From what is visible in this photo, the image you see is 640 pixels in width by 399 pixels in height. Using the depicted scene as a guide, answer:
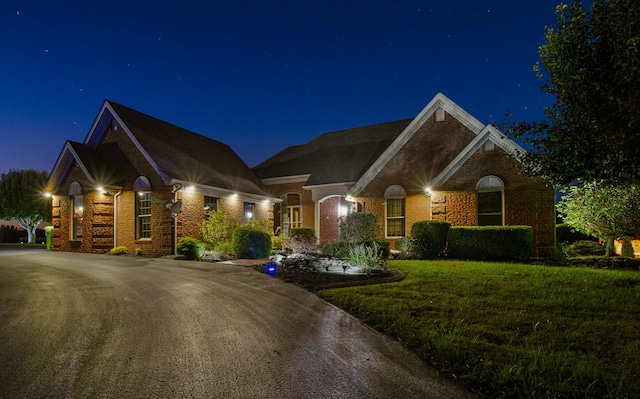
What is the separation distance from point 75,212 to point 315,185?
13273mm

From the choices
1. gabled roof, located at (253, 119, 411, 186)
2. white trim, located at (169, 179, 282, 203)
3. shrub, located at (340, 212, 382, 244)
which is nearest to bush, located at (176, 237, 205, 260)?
white trim, located at (169, 179, 282, 203)

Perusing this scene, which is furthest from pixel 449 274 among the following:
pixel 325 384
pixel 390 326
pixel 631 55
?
pixel 325 384

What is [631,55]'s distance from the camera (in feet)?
22.4

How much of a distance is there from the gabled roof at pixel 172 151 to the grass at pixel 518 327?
13.4 meters

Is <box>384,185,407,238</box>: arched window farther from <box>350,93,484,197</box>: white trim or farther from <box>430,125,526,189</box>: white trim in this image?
<box>430,125,526,189</box>: white trim

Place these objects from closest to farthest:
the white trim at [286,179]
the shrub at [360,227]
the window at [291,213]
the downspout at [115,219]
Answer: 1. the shrub at [360,227]
2. the downspout at [115,219]
3. the white trim at [286,179]
4. the window at [291,213]

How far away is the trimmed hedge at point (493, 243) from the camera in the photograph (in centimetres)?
1377

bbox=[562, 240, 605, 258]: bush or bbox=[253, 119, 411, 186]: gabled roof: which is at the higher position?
bbox=[253, 119, 411, 186]: gabled roof

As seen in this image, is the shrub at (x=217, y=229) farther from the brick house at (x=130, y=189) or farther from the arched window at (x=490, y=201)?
the arched window at (x=490, y=201)

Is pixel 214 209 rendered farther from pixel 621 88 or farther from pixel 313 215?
pixel 621 88

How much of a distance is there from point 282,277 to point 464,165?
10.3 m

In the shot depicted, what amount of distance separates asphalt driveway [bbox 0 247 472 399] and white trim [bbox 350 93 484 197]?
11896 millimetres

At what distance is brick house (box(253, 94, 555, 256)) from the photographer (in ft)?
50.7

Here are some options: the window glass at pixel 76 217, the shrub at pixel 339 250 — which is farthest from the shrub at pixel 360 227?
the window glass at pixel 76 217
